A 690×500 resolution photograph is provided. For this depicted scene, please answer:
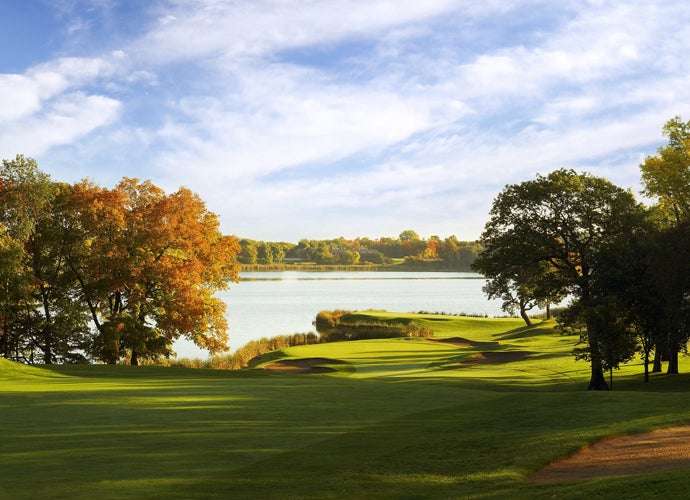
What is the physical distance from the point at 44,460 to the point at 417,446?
7295 mm

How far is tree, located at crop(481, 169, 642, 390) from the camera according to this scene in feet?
89.8

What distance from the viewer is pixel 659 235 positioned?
86.8ft

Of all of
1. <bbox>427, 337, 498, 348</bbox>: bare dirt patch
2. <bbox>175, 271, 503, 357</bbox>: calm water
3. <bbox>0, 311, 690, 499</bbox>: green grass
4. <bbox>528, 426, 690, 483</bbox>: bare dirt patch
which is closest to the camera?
<bbox>0, 311, 690, 499</bbox>: green grass

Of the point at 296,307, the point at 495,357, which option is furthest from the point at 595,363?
the point at 296,307

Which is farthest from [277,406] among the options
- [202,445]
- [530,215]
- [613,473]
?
[530,215]

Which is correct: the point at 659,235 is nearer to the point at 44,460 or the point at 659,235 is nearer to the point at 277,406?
the point at 277,406

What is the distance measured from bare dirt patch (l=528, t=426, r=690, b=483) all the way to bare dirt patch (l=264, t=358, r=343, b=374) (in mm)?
21369

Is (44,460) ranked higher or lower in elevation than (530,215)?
lower

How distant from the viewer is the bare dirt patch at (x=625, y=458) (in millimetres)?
11039

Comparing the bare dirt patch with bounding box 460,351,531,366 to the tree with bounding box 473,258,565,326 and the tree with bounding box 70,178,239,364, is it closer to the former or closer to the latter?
the tree with bounding box 473,258,565,326

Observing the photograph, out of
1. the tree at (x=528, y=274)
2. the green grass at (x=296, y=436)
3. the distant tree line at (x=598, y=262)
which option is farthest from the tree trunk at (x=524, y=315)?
the green grass at (x=296, y=436)

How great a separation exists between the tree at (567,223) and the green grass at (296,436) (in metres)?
6.67

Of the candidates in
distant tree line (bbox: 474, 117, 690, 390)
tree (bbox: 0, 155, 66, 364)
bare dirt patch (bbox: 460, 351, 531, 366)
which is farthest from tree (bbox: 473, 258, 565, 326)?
tree (bbox: 0, 155, 66, 364)

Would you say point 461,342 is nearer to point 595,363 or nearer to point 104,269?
point 595,363
